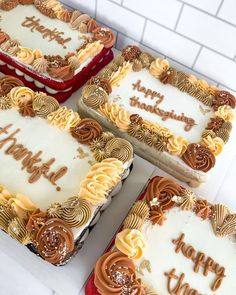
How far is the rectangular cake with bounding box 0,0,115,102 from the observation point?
131cm

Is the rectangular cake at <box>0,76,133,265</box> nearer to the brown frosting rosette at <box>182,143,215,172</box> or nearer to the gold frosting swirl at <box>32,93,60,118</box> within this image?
the gold frosting swirl at <box>32,93,60,118</box>

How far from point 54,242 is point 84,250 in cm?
18

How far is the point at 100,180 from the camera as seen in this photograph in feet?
3.38

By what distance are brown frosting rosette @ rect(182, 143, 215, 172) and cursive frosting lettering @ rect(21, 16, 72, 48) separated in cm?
66

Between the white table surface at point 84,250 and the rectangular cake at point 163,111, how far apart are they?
99 millimetres

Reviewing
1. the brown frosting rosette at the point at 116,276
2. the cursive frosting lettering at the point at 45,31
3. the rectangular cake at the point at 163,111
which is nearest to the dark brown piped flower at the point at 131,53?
the rectangular cake at the point at 163,111

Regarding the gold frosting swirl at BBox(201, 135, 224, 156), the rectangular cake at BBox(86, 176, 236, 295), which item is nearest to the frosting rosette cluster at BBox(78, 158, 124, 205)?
the rectangular cake at BBox(86, 176, 236, 295)

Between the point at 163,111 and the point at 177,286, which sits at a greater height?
the point at 163,111

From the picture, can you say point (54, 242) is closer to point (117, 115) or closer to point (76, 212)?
point (76, 212)

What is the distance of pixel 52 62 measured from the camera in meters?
1.31

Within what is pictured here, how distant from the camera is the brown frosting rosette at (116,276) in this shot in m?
0.89

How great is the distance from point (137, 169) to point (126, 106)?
0.23m

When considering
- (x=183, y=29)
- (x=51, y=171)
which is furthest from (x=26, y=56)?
(x=183, y=29)

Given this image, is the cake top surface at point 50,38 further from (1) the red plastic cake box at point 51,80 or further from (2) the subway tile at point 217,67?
(2) the subway tile at point 217,67
